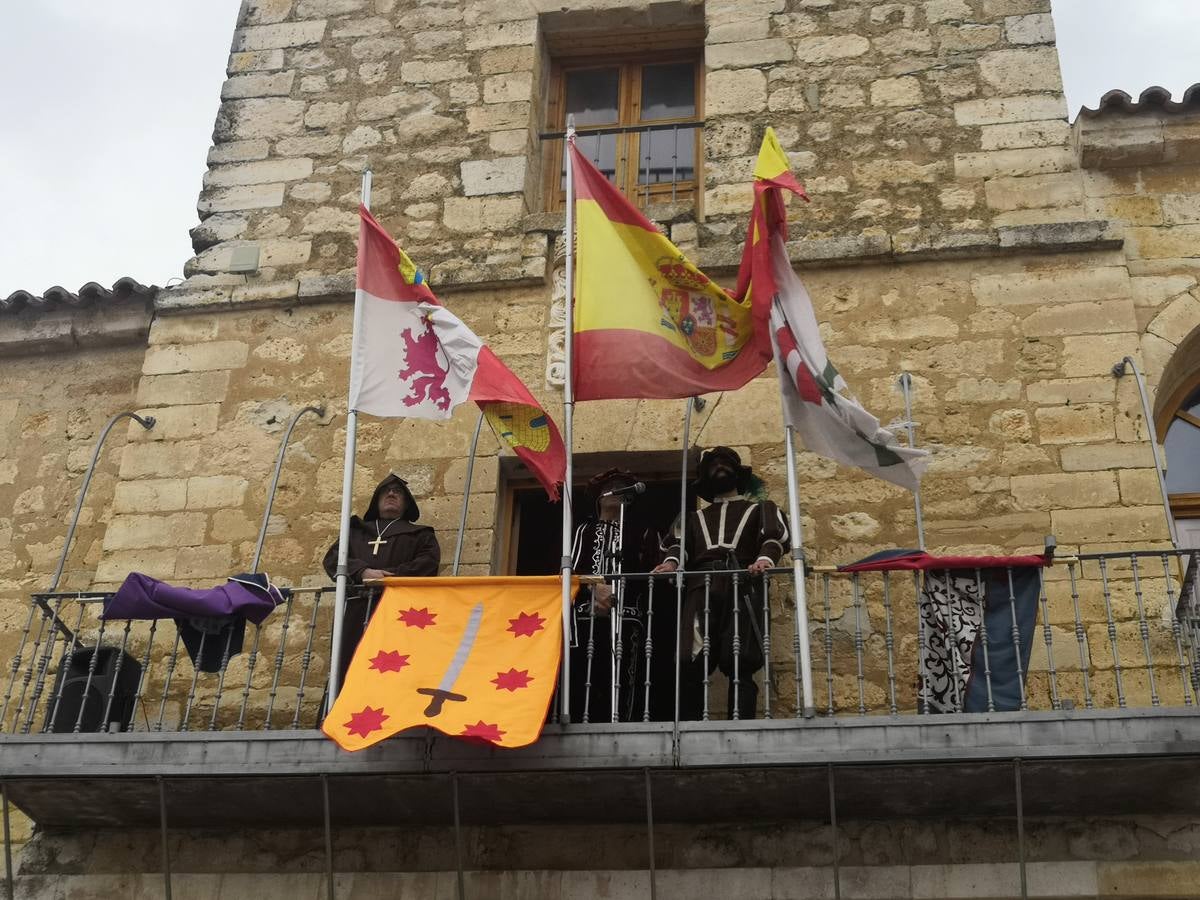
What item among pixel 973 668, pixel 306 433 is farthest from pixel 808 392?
pixel 306 433

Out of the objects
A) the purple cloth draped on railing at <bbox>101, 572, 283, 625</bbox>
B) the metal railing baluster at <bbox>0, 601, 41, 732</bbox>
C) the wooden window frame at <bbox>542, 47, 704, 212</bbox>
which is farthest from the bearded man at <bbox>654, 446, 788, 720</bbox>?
the metal railing baluster at <bbox>0, 601, 41, 732</bbox>

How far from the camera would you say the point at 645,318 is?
6461mm

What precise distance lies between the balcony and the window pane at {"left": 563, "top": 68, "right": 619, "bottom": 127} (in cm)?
320

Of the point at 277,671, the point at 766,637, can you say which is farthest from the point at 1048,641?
the point at 277,671

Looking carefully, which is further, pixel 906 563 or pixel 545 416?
pixel 545 416

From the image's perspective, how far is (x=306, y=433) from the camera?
295 inches

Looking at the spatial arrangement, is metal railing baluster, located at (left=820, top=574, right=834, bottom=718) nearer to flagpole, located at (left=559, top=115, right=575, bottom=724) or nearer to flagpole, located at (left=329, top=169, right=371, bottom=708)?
flagpole, located at (left=559, top=115, right=575, bottom=724)

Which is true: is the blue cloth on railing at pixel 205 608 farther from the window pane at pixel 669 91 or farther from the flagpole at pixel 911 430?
the window pane at pixel 669 91

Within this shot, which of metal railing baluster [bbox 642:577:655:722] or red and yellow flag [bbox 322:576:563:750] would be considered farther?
metal railing baluster [bbox 642:577:655:722]

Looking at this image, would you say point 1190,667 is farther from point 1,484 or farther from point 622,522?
point 1,484

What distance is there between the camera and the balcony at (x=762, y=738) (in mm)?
5414

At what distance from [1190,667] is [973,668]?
33.8 inches

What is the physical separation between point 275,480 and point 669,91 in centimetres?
319

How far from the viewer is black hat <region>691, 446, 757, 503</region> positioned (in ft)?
21.6
